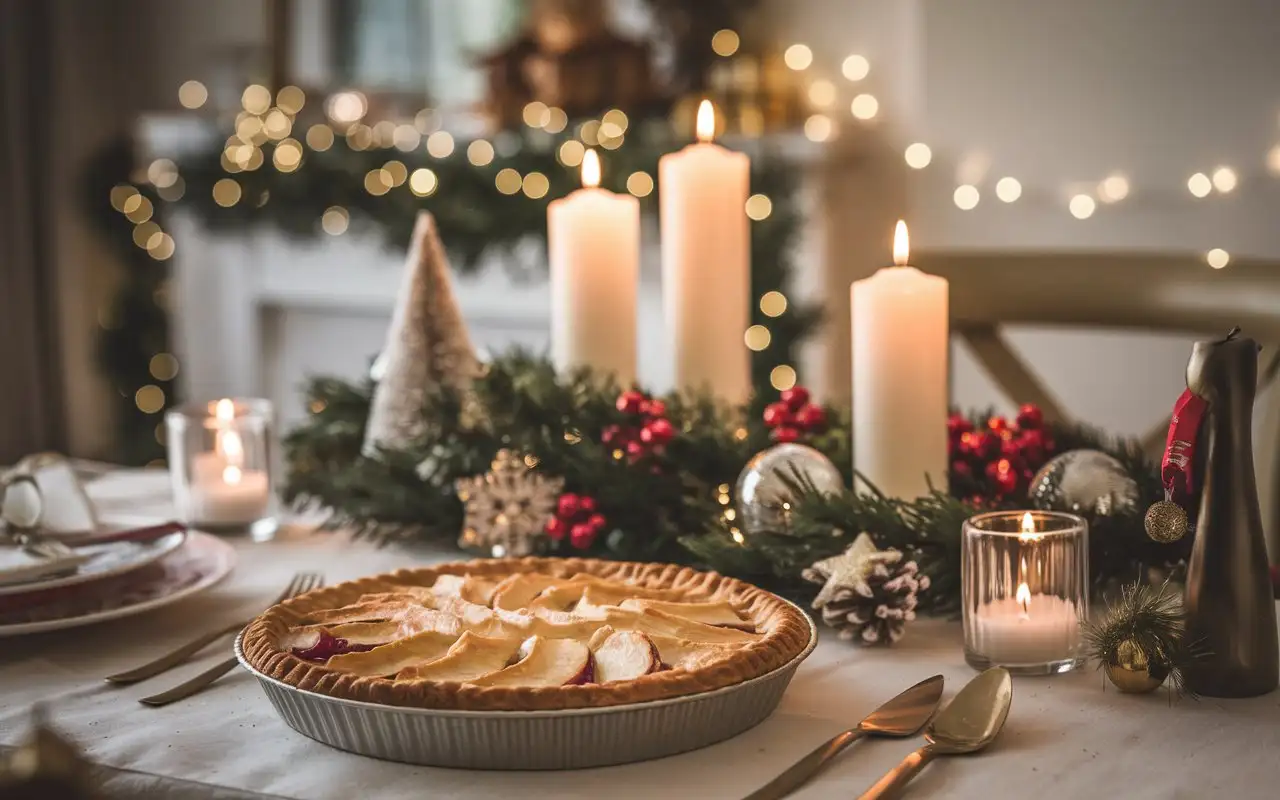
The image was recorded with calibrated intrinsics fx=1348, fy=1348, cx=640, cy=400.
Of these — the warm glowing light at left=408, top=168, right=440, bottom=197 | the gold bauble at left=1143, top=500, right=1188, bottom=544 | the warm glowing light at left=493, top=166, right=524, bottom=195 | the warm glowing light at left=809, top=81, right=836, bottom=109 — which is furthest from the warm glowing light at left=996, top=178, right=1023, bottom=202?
the gold bauble at left=1143, top=500, right=1188, bottom=544

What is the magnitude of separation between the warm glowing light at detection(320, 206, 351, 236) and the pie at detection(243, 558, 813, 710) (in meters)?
2.51

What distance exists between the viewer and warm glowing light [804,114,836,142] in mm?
2852

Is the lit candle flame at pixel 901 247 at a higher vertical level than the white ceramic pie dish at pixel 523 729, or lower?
higher

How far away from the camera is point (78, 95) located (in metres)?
3.71

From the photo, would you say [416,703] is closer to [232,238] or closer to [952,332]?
[952,332]

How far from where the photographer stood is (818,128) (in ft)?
9.58

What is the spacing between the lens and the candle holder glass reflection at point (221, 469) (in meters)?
1.29

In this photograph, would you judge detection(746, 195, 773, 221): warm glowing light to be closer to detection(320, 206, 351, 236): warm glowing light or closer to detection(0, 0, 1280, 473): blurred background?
detection(0, 0, 1280, 473): blurred background

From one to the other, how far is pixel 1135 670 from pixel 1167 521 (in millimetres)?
93

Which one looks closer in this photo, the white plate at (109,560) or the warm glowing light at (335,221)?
the white plate at (109,560)

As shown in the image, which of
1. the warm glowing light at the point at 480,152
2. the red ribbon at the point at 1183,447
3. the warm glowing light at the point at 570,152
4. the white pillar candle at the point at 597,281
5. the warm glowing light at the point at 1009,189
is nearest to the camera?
the red ribbon at the point at 1183,447

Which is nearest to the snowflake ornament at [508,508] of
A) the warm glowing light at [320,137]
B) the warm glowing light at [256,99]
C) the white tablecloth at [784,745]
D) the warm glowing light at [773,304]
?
the white tablecloth at [784,745]

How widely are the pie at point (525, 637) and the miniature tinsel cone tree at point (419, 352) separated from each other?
0.35 metres

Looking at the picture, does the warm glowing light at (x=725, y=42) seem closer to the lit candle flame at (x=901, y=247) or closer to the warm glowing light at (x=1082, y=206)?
the warm glowing light at (x=1082, y=206)
